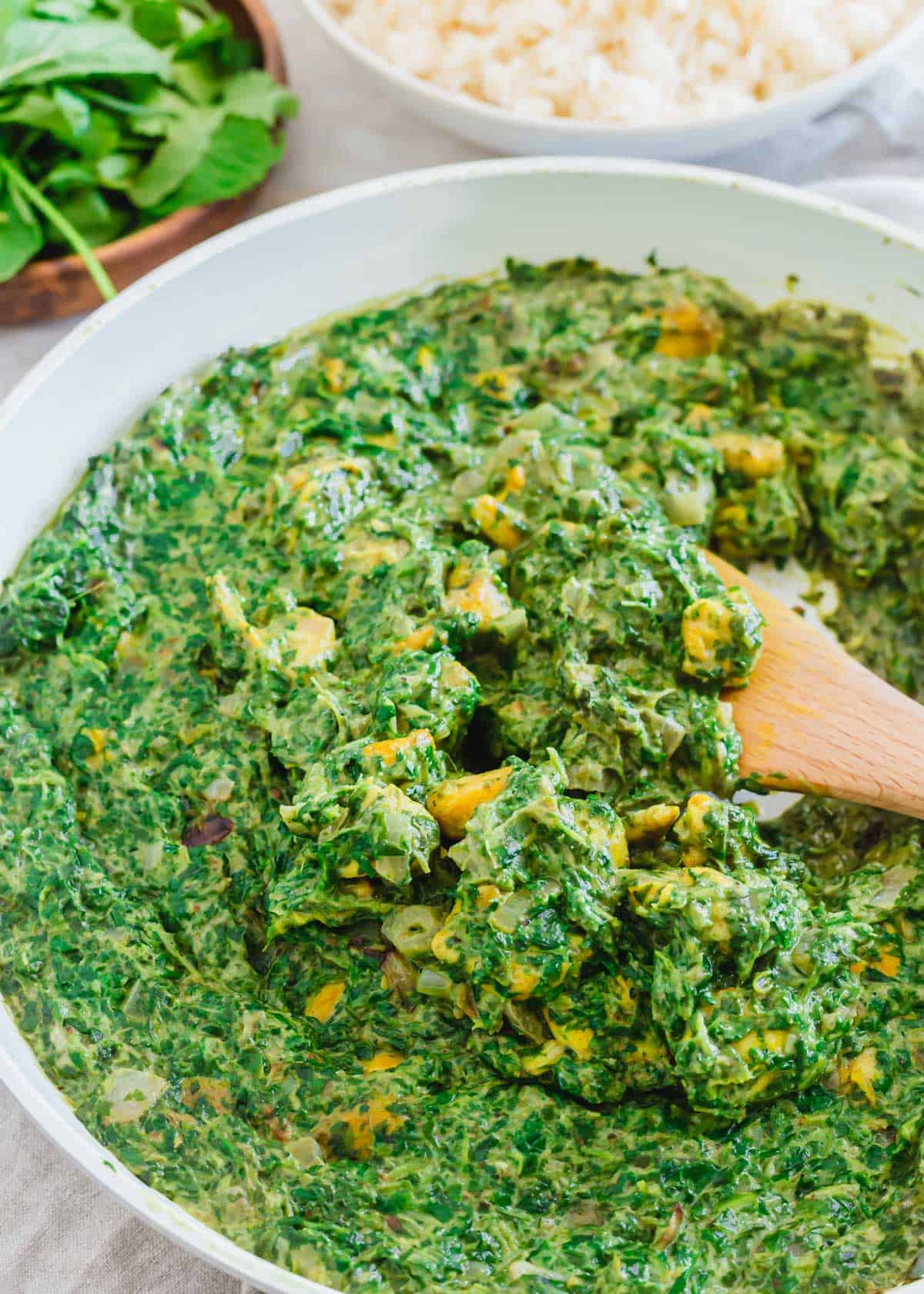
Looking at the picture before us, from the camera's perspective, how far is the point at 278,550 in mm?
2686

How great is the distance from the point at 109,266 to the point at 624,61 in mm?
1469

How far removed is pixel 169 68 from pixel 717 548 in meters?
1.96

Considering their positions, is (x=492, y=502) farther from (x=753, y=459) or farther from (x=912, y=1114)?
(x=912, y=1114)

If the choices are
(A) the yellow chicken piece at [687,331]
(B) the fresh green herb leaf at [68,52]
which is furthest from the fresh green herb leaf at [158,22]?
(A) the yellow chicken piece at [687,331]

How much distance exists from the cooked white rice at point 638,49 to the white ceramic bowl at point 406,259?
417mm

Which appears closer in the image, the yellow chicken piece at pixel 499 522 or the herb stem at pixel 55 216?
the yellow chicken piece at pixel 499 522

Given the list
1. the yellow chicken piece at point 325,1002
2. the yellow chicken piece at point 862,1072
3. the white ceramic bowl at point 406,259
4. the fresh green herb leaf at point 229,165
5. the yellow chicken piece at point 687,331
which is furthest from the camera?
the fresh green herb leaf at point 229,165

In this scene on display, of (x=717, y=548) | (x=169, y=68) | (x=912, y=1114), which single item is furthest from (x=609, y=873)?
(x=169, y=68)

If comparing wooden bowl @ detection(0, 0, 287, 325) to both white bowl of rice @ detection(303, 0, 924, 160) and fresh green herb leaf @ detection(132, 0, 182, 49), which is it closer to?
fresh green herb leaf @ detection(132, 0, 182, 49)

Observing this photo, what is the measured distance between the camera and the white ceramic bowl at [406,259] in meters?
2.80

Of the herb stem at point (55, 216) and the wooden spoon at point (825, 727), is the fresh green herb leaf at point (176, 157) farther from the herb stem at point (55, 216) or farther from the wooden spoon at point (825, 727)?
the wooden spoon at point (825, 727)

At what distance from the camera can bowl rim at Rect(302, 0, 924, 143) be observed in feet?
10.4

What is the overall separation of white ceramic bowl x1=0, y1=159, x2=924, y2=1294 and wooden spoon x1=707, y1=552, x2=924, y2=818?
0.94 m

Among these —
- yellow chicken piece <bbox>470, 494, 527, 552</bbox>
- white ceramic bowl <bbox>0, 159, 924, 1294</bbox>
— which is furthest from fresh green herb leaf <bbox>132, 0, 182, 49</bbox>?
yellow chicken piece <bbox>470, 494, 527, 552</bbox>
